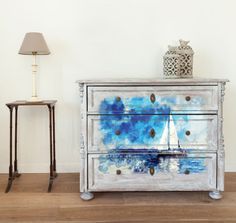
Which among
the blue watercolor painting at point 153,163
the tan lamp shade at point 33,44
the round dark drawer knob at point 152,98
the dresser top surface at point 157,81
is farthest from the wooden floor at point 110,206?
the tan lamp shade at point 33,44

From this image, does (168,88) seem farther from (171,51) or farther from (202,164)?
(202,164)

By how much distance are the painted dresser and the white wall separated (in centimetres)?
68

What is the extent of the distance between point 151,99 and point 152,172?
55cm

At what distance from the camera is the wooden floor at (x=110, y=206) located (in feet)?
6.77

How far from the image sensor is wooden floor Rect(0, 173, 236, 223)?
206 centimetres

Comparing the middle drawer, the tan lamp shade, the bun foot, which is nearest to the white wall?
the tan lamp shade

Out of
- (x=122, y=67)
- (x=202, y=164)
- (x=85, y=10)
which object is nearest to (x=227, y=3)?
(x=122, y=67)

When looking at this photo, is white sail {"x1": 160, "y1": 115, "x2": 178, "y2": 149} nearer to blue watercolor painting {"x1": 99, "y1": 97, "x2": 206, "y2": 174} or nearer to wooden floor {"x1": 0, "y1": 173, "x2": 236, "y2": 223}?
blue watercolor painting {"x1": 99, "y1": 97, "x2": 206, "y2": 174}

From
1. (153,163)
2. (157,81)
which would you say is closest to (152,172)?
(153,163)

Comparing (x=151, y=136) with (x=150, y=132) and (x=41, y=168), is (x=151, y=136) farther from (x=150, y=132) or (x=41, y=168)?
(x=41, y=168)

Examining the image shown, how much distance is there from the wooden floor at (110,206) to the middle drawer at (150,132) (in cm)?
40

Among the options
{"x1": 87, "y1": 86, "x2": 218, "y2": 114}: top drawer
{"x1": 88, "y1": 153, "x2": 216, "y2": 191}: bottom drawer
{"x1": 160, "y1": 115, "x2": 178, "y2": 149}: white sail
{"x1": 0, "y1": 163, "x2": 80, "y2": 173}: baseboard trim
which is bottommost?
{"x1": 0, "y1": 163, "x2": 80, "y2": 173}: baseboard trim

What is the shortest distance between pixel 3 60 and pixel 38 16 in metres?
0.53

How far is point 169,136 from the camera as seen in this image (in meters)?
2.37
